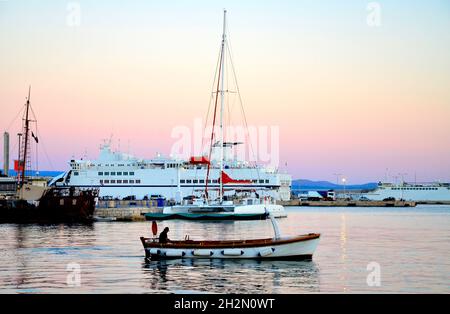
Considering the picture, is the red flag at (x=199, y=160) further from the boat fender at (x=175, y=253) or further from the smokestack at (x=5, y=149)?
the boat fender at (x=175, y=253)

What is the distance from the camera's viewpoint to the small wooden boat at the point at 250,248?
28797 millimetres

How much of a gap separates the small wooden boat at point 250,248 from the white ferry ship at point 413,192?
137 metres

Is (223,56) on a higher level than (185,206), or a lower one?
higher

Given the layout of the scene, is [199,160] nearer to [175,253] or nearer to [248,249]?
[175,253]

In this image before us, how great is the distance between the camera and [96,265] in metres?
28.3

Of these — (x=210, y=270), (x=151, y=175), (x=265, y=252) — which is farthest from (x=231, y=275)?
(x=151, y=175)

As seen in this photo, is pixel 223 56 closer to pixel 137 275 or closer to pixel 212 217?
pixel 212 217

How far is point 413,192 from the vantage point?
16338 cm

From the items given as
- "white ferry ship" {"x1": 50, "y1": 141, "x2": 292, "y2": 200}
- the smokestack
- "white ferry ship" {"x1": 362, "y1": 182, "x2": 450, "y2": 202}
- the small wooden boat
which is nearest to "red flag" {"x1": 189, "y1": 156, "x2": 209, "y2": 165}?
"white ferry ship" {"x1": 50, "y1": 141, "x2": 292, "y2": 200}

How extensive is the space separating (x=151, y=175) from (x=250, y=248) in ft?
272

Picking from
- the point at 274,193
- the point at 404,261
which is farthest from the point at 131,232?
the point at 274,193

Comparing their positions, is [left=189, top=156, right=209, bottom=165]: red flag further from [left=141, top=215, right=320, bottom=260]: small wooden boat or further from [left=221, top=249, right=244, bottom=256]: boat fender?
[left=221, top=249, right=244, bottom=256]: boat fender

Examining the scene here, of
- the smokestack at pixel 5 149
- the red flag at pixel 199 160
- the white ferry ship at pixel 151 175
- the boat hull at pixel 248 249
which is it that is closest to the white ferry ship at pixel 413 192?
the white ferry ship at pixel 151 175
